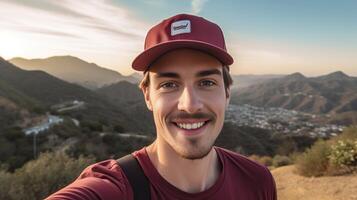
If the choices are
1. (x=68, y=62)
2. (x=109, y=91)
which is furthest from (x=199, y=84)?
(x=68, y=62)

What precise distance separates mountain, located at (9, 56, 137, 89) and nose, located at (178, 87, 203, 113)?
14188cm

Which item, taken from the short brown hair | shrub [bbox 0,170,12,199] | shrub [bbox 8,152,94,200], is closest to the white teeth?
the short brown hair

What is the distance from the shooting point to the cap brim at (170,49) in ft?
5.95

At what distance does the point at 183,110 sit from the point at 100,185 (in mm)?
502

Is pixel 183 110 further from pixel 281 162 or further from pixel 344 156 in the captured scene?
pixel 281 162

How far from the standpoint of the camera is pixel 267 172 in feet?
7.06

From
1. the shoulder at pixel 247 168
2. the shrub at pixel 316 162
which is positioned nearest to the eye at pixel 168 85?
the shoulder at pixel 247 168

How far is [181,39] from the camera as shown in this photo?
1.83m

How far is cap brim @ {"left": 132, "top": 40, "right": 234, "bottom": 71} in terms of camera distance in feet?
5.95

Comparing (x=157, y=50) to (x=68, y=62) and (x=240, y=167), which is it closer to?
(x=240, y=167)

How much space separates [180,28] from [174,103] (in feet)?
1.20

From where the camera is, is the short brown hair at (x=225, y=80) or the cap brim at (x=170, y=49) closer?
the cap brim at (x=170, y=49)

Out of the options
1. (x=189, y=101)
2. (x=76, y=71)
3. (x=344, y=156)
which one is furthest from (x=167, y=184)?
(x=76, y=71)

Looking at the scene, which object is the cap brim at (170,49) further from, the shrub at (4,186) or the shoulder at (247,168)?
the shrub at (4,186)
